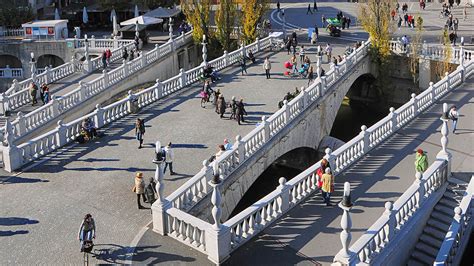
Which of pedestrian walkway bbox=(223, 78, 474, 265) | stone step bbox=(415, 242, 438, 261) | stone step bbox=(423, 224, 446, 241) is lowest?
stone step bbox=(415, 242, 438, 261)

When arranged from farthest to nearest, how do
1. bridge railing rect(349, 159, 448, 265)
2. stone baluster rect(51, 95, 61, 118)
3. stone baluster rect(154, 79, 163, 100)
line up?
stone baluster rect(154, 79, 163, 100), stone baluster rect(51, 95, 61, 118), bridge railing rect(349, 159, 448, 265)

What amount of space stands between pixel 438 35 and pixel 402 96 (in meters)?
8.34

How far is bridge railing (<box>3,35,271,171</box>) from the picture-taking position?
93.8ft

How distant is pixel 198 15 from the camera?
5300 centimetres

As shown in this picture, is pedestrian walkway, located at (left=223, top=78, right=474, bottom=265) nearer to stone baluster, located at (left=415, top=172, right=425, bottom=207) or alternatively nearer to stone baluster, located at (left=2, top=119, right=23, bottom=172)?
stone baluster, located at (left=415, top=172, right=425, bottom=207)

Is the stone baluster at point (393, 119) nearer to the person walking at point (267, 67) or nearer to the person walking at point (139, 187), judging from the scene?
the person walking at point (267, 67)

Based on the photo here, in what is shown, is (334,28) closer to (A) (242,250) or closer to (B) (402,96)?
(B) (402,96)

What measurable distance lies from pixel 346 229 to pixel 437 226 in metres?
7.29

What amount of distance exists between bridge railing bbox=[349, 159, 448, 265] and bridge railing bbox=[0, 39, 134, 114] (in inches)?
916

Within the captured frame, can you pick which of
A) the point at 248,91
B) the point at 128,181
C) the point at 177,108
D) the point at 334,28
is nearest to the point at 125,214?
the point at 128,181

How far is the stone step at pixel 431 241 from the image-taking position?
24438mm

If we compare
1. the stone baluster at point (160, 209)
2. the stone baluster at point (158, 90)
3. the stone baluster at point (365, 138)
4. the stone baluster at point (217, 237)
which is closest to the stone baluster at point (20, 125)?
the stone baluster at point (158, 90)

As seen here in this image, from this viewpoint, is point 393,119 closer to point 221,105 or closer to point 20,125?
point 221,105

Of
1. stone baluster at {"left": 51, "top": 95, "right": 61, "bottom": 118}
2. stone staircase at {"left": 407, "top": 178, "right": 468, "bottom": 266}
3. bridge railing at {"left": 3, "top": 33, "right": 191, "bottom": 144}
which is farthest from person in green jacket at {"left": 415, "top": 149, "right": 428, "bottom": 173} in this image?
stone baluster at {"left": 51, "top": 95, "right": 61, "bottom": 118}
